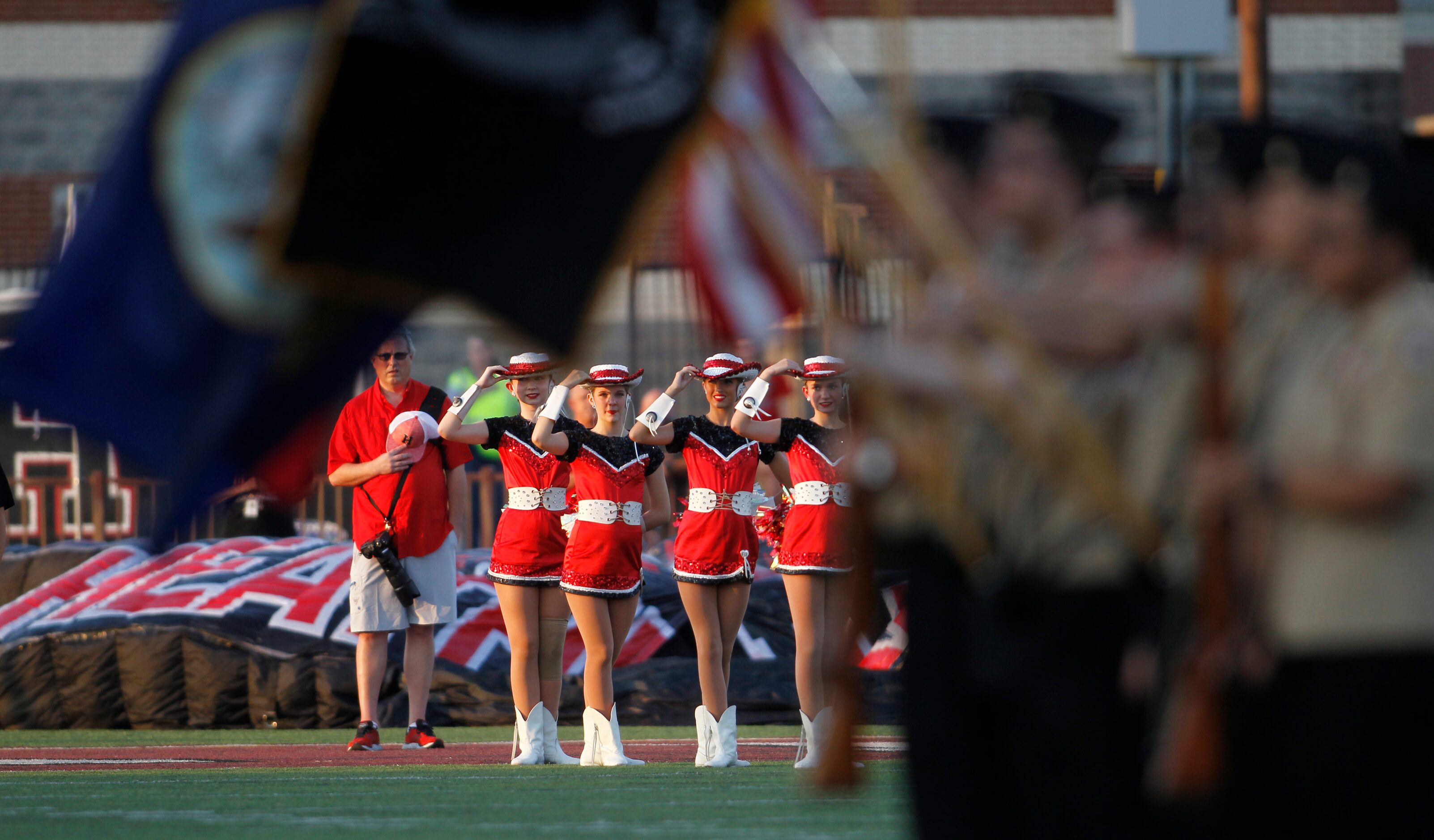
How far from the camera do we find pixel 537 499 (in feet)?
41.1

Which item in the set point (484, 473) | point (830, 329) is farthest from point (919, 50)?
point (830, 329)

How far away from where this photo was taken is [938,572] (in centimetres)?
436

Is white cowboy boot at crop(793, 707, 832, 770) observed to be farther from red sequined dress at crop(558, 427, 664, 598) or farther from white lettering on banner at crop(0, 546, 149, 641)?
white lettering on banner at crop(0, 546, 149, 641)

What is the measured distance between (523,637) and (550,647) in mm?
254

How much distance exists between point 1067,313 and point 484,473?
14774mm

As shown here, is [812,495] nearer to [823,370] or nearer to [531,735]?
[823,370]

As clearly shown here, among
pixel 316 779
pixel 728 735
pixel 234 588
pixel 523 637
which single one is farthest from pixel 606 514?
pixel 234 588

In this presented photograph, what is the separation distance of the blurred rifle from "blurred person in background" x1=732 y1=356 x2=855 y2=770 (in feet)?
23.7

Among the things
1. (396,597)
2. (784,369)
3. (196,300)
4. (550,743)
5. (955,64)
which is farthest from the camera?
(955,64)

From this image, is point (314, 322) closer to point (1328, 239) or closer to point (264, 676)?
point (1328, 239)

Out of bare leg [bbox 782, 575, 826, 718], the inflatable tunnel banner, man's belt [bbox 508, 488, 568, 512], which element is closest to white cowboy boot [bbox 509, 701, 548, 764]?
man's belt [bbox 508, 488, 568, 512]

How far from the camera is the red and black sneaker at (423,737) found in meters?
13.0

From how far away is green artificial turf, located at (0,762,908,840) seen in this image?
8.15 metres

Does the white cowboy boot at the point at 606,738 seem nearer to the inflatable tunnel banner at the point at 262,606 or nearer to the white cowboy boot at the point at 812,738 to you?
the white cowboy boot at the point at 812,738
